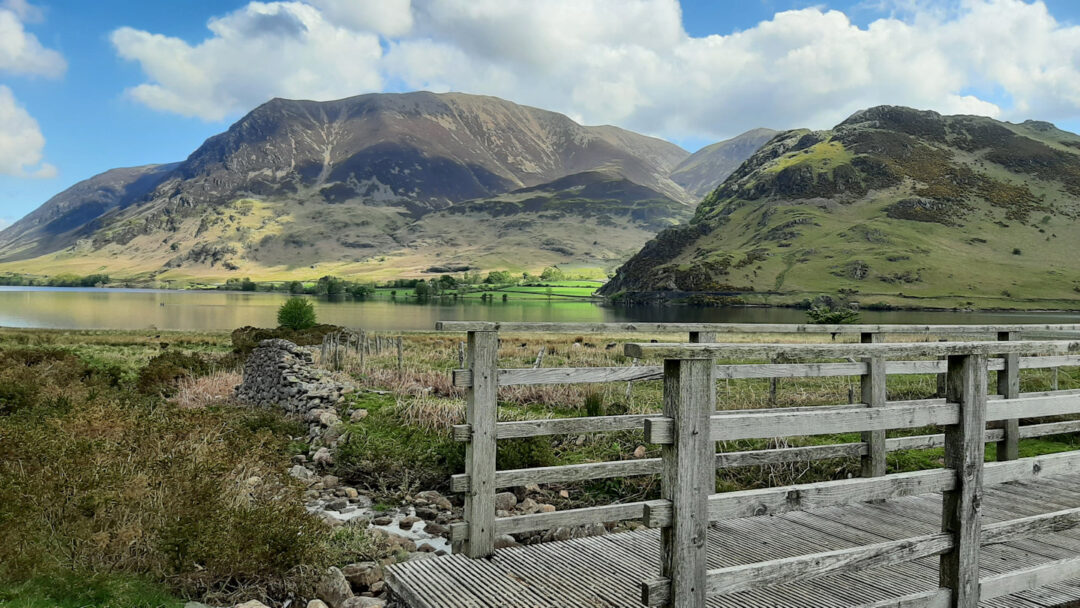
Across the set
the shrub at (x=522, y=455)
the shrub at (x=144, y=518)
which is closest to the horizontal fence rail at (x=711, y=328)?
the shrub at (x=144, y=518)

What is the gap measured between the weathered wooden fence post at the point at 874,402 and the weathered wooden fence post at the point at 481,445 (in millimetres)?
4037

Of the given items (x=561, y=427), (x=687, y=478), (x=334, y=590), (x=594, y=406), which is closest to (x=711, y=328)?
(x=561, y=427)

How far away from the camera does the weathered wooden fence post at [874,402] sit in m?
6.73

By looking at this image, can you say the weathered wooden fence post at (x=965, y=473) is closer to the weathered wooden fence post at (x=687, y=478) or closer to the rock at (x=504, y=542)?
the weathered wooden fence post at (x=687, y=478)

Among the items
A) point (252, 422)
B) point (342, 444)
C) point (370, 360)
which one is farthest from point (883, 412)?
point (370, 360)

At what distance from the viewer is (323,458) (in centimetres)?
1179

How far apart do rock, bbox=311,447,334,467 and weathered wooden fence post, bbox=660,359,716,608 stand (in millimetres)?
9480

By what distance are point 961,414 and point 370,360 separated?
23088mm

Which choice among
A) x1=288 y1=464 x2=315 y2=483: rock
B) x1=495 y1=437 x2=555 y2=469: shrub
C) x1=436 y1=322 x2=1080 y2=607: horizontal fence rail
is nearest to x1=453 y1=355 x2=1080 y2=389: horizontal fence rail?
x1=436 y1=322 x2=1080 y2=607: horizontal fence rail

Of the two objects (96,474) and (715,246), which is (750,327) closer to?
(96,474)

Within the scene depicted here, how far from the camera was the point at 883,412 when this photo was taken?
3.84 m

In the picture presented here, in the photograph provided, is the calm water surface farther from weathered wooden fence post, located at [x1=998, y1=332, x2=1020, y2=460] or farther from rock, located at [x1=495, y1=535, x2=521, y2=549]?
weathered wooden fence post, located at [x1=998, y1=332, x2=1020, y2=460]

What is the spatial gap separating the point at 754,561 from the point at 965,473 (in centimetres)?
191

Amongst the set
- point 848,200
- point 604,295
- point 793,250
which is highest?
point 848,200
